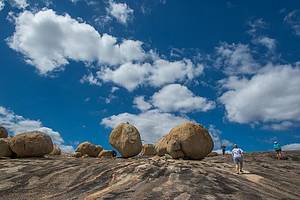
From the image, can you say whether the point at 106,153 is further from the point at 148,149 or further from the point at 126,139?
the point at 126,139

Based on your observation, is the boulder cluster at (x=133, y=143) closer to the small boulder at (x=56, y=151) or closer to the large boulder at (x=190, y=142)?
the large boulder at (x=190, y=142)

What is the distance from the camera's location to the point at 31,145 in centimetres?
4206

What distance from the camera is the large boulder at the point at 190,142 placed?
3500cm

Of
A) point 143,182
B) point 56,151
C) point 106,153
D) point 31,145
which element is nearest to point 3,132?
point 56,151

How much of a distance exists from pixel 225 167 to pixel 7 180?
55.3 ft

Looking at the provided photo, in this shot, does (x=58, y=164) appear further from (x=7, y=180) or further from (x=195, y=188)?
(x=195, y=188)

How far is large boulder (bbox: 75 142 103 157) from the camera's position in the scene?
56769 mm

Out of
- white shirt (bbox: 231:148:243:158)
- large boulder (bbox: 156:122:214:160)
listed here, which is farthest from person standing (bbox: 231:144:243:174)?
large boulder (bbox: 156:122:214:160)

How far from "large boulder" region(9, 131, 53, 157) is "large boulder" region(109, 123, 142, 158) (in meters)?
6.96

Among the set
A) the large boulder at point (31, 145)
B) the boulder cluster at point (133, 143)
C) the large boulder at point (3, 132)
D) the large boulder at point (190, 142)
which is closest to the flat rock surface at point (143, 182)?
the large boulder at point (190, 142)

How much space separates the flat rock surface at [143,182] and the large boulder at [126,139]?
10.6 m

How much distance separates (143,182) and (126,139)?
18.2 metres

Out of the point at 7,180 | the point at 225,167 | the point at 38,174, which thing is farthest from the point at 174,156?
the point at 7,180

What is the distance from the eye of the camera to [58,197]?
2466cm
